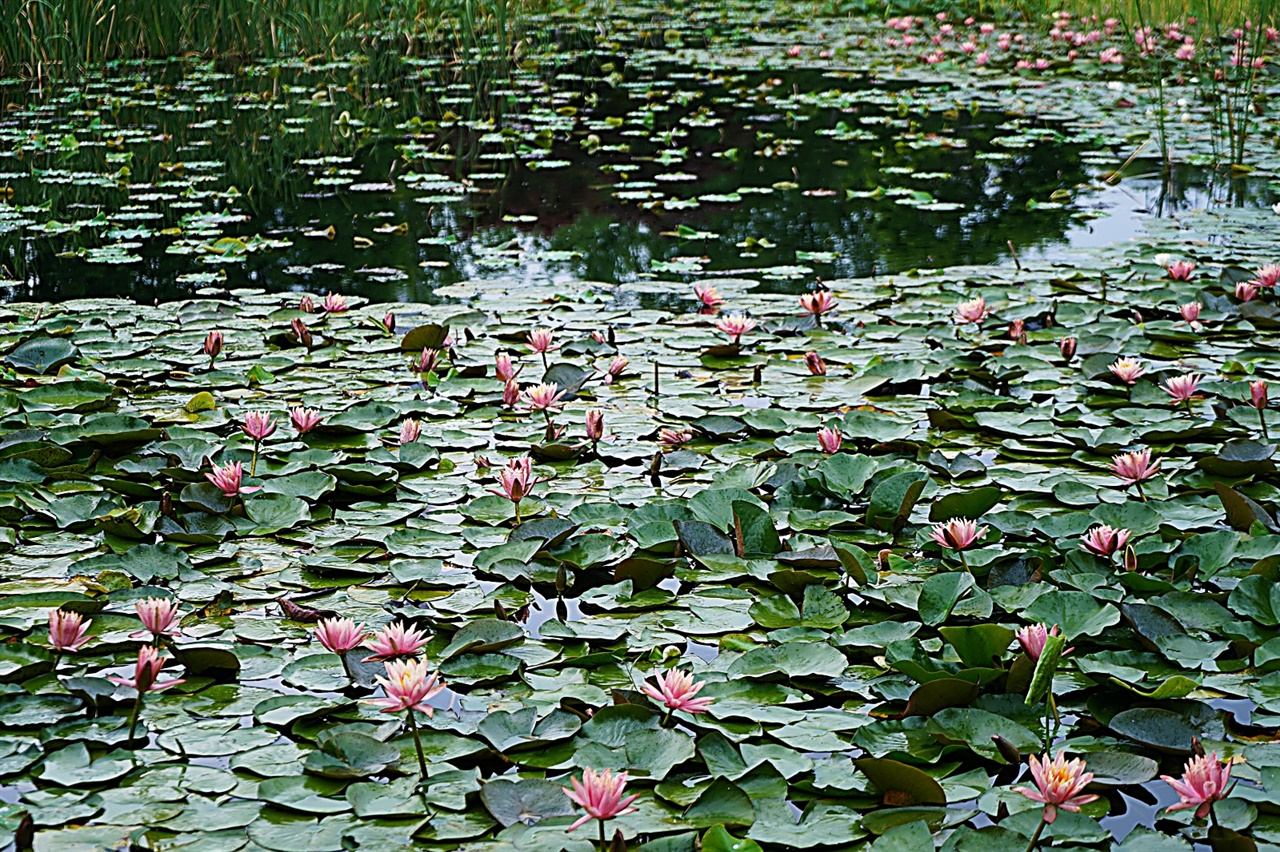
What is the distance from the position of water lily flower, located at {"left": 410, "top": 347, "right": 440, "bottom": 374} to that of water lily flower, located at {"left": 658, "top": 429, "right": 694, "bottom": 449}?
705 mm

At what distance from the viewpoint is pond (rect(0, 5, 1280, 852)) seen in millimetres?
1531

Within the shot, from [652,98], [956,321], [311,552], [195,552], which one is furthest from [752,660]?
[652,98]

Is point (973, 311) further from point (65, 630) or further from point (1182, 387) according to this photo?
point (65, 630)

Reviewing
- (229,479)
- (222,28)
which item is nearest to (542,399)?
(229,479)

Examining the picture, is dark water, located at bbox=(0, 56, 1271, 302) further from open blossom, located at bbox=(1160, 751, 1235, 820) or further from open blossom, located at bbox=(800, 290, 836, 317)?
open blossom, located at bbox=(1160, 751, 1235, 820)

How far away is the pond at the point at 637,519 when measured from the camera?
1531 millimetres

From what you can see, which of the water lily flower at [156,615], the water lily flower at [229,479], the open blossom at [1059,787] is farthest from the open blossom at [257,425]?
the open blossom at [1059,787]

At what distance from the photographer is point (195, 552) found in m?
2.17

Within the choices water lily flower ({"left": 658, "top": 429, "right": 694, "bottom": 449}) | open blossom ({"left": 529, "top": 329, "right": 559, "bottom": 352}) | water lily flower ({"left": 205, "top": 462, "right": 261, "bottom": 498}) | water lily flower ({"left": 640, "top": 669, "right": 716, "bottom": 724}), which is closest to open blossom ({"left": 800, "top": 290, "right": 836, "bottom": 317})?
open blossom ({"left": 529, "top": 329, "right": 559, "bottom": 352})

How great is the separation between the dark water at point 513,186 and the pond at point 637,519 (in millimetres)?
42

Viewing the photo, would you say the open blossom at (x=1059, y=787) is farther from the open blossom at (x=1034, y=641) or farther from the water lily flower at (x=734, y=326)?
the water lily flower at (x=734, y=326)

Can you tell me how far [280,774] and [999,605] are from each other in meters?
1.08

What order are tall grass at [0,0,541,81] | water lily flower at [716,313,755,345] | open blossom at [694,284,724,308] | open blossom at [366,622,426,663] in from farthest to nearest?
tall grass at [0,0,541,81], open blossom at [694,284,724,308], water lily flower at [716,313,755,345], open blossom at [366,622,426,663]

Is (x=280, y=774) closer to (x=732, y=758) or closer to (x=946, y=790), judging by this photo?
(x=732, y=758)
